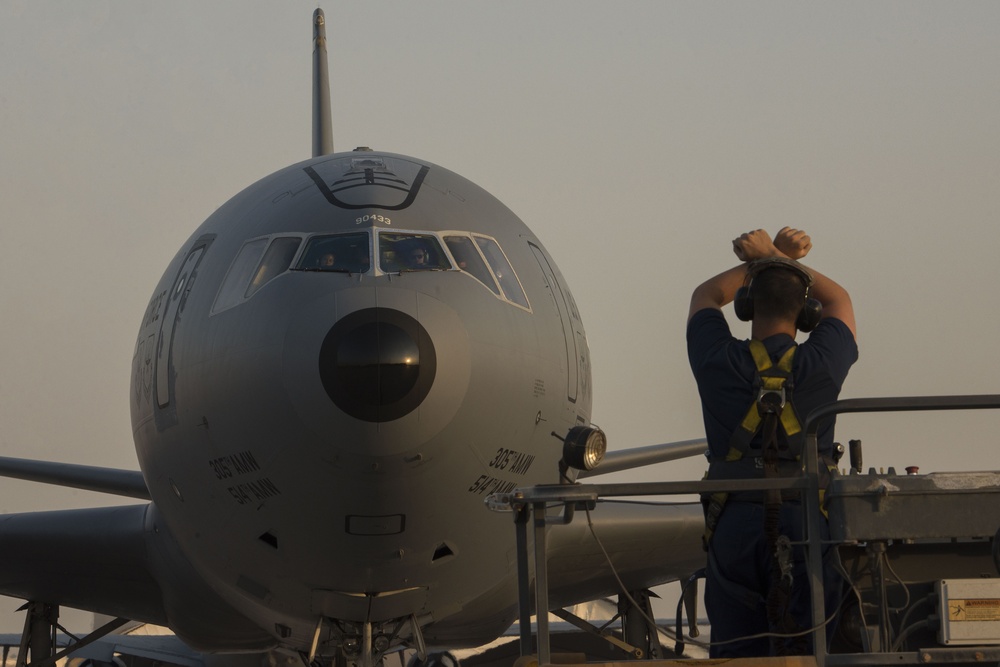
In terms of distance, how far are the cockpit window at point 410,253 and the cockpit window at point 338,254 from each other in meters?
0.13

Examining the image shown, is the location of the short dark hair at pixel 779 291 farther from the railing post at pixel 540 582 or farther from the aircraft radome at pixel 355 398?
the aircraft radome at pixel 355 398

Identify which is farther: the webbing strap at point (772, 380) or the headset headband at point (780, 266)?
the headset headband at point (780, 266)

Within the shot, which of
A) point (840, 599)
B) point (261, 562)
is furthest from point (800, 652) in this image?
point (261, 562)

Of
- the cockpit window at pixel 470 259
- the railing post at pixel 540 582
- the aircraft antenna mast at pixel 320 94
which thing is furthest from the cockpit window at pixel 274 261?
the aircraft antenna mast at pixel 320 94

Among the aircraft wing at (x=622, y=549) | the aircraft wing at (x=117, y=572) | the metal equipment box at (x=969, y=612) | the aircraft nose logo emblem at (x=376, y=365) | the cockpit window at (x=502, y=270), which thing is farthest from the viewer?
the aircraft wing at (x=622, y=549)

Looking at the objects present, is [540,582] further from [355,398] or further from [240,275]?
[240,275]

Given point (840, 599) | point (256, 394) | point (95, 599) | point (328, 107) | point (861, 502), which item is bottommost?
point (95, 599)

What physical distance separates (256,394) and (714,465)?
3.74 metres

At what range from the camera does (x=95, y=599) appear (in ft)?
46.5

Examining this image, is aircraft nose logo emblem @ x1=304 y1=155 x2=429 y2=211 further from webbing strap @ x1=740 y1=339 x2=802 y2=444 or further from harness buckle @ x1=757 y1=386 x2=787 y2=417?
harness buckle @ x1=757 y1=386 x2=787 y2=417

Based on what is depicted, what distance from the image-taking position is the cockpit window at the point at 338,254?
9.44 metres

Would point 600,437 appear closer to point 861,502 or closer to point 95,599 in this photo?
point 861,502

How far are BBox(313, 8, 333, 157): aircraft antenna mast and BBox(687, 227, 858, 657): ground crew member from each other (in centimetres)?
1168

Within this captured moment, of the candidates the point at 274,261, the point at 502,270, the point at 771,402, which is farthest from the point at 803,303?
the point at 274,261
